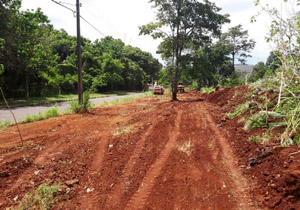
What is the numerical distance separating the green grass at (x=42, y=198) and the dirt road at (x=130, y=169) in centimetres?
10

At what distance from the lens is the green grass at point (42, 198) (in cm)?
222

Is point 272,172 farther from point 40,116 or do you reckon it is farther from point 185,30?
point 185,30

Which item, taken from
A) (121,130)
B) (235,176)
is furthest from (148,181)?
(121,130)

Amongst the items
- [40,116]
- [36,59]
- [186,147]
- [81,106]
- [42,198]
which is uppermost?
[36,59]

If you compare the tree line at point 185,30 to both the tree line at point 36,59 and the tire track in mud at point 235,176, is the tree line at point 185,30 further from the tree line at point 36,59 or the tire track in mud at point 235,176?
the tire track in mud at point 235,176

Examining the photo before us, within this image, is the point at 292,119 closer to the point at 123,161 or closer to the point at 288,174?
the point at 288,174

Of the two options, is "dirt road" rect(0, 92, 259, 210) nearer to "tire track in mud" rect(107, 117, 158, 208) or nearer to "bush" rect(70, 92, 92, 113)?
"tire track in mud" rect(107, 117, 158, 208)

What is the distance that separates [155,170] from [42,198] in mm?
1590

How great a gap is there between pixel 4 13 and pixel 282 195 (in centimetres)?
1784

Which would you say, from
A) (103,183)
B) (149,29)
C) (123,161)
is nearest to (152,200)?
(103,183)

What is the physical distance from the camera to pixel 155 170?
298cm

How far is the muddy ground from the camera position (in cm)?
224

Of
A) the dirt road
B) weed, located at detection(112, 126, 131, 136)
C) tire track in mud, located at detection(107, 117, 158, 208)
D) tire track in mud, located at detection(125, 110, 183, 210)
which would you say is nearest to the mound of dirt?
the dirt road

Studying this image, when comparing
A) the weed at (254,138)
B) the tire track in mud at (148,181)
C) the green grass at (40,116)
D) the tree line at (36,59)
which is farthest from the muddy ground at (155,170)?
the tree line at (36,59)
